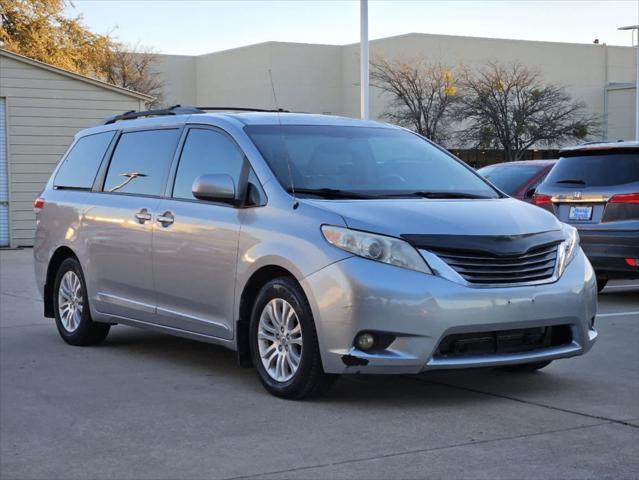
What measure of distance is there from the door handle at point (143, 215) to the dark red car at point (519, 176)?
22.1ft

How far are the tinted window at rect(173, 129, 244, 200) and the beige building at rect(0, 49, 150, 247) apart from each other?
14577 millimetres

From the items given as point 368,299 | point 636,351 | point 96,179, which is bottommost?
point 636,351

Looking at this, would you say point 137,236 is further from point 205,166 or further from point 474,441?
point 474,441

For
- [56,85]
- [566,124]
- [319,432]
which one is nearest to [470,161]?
[566,124]

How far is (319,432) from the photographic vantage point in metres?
5.70

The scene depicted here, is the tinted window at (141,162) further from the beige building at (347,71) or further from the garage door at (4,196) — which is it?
the beige building at (347,71)

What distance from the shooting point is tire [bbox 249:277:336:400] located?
6.30 meters

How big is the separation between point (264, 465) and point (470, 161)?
3770 centimetres

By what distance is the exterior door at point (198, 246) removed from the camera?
698 cm

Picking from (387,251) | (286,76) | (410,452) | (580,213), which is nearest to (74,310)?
(387,251)

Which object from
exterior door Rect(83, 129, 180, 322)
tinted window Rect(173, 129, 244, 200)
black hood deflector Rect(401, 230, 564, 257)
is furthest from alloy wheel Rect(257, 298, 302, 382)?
exterior door Rect(83, 129, 180, 322)

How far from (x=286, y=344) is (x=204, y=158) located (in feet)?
5.48

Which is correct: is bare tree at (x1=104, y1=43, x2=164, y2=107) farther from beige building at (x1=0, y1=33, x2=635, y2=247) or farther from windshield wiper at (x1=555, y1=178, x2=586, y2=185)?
windshield wiper at (x1=555, y1=178, x2=586, y2=185)

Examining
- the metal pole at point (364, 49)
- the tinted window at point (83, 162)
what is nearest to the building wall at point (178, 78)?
the metal pole at point (364, 49)
